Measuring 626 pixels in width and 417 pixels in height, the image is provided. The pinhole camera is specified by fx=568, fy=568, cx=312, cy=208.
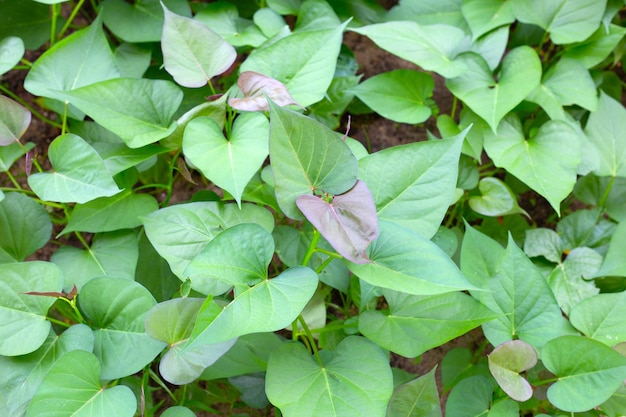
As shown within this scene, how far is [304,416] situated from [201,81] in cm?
57

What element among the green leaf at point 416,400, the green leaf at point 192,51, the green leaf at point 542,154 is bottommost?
the green leaf at point 416,400

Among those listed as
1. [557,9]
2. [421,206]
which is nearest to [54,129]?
[421,206]

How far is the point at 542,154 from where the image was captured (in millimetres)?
1141

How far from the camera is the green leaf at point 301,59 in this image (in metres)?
1.00

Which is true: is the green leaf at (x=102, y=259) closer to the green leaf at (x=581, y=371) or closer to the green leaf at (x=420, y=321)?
the green leaf at (x=420, y=321)

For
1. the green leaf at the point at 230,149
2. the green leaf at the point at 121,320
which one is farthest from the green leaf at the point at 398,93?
the green leaf at the point at 121,320

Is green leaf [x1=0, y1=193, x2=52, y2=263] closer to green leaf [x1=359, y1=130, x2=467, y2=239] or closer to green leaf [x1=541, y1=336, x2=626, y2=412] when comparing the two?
green leaf [x1=359, y1=130, x2=467, y2=239]

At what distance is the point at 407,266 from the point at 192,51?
0.52m

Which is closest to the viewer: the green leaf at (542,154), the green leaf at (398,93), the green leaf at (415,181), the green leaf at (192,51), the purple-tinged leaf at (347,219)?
the purple-tinged leaf at (347,219)

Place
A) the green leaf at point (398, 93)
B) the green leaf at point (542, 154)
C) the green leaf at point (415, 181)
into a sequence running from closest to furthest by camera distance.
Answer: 1. the green leaf at point (415, 181)
2. the green leaf at point (542, 154)
3. the green leaf at point (398, 93)

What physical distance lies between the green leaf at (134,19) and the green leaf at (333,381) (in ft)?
2.39

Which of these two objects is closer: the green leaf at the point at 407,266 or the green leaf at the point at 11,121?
the green leaf at the point at 407,266

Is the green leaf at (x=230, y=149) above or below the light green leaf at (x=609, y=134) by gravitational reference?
above

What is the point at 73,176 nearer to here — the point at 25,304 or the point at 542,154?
the point at 25,304
